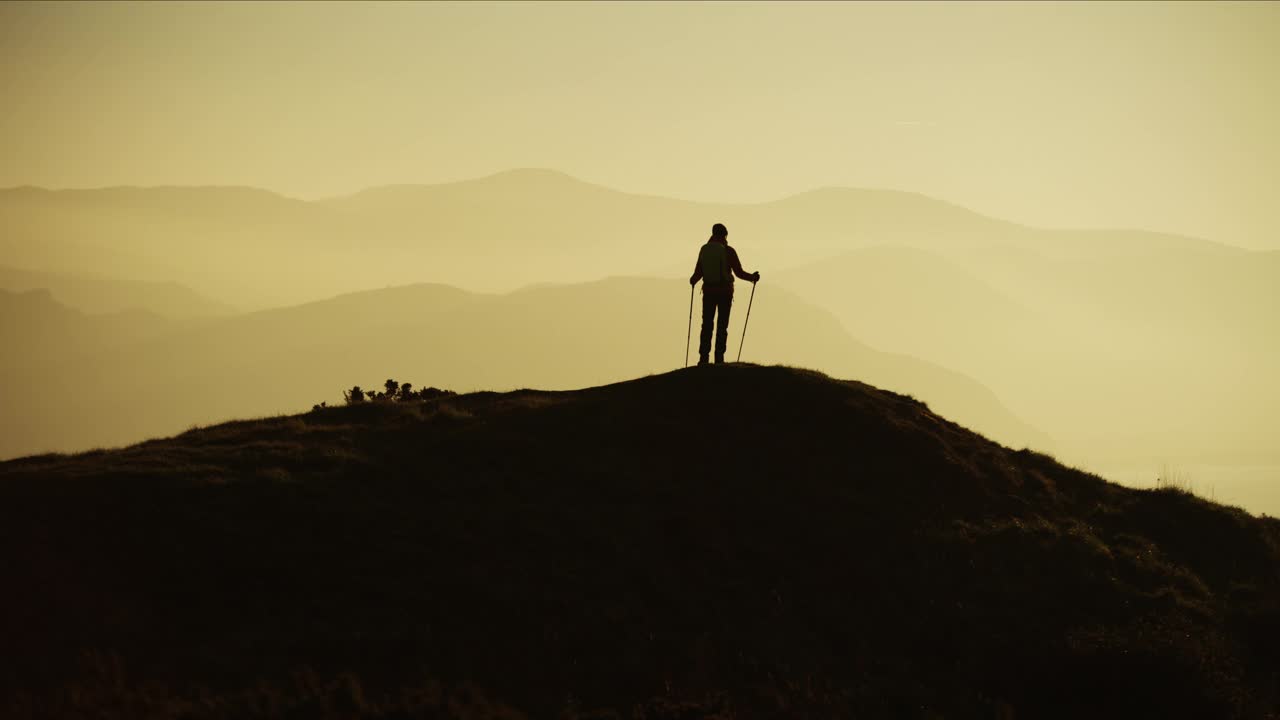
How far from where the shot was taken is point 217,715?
39.9ft

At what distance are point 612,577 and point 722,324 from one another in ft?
37.2

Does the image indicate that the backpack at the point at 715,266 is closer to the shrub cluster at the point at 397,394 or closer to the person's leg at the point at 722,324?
the person's leg at the point at 722,324

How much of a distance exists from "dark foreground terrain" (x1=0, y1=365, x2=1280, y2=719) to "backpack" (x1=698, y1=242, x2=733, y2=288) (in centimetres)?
325

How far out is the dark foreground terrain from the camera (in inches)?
549

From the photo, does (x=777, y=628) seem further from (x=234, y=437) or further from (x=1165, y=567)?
(x=234, y=437)

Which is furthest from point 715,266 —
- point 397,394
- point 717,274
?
point 397,394

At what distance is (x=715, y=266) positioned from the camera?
26.4 meters

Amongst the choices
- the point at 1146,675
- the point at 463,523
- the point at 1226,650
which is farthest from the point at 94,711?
the point at 1226,650

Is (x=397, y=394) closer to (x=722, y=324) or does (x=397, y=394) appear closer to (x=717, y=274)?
(x=722, y=324)

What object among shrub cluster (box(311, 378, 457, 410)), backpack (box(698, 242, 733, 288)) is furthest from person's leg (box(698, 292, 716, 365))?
shrub cluster (box(311, 378, 457, 410))

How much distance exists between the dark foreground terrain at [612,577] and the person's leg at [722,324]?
8.28 ft

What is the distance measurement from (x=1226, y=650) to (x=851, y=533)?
6974mm

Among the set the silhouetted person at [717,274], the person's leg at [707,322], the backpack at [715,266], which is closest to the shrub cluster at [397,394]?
the person's leg at [707,322]

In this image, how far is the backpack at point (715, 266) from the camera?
26.4 meters
